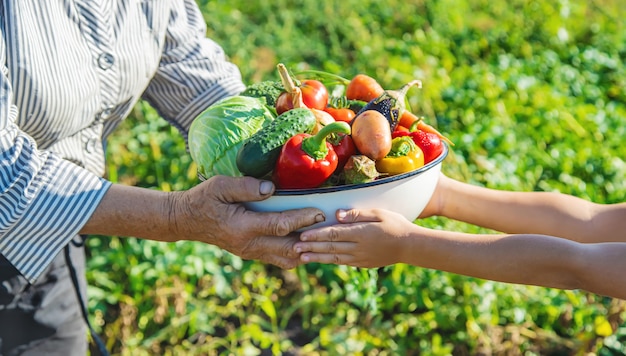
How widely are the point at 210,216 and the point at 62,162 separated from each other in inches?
16.9

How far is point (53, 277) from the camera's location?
9.08 feet

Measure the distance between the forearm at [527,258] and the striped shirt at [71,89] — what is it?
0.93 m

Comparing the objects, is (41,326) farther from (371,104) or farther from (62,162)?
(371,104)

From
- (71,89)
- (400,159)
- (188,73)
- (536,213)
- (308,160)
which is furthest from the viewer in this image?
(188,73)

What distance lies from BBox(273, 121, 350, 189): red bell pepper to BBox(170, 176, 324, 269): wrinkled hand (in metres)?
0.06

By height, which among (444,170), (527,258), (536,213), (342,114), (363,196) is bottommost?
(444,170)

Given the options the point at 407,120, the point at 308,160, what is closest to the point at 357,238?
the point at 308,160

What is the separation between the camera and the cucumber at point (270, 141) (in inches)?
79.9

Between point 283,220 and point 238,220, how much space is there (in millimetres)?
133

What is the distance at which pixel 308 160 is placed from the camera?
200 centimetres

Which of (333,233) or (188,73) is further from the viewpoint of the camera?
(188,73)

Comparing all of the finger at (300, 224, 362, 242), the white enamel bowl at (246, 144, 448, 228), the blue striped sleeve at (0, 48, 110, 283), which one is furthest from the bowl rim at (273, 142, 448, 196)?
the blue striped sleeve at (0, 48, 110, 283)

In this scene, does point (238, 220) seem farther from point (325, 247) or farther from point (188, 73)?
point (188, 73)

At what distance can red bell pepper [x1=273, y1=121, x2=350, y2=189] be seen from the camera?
1.99 m
